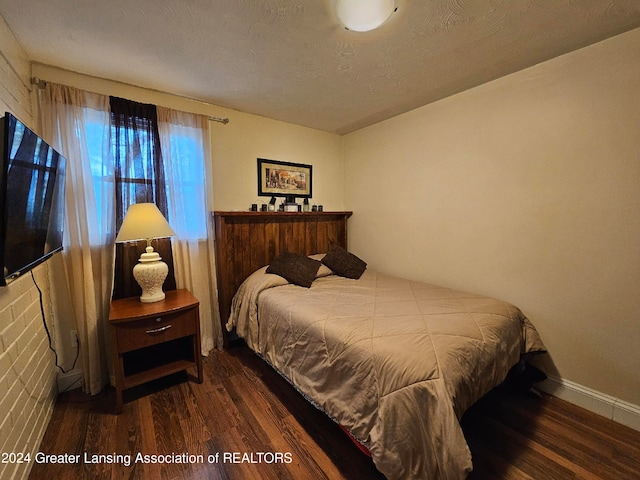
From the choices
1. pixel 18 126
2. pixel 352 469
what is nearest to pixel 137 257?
pixel 18 126

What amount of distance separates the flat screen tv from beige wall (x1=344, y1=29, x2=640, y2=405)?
2.74 m

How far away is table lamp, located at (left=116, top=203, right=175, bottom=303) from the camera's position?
1.84 m

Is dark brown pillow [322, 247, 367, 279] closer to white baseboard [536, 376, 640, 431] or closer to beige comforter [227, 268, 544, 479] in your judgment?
beige comforter [227, 268, 544, 479]

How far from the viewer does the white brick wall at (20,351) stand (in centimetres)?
119

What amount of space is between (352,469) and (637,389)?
6.01 ft

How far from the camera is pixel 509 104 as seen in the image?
6.63 feet

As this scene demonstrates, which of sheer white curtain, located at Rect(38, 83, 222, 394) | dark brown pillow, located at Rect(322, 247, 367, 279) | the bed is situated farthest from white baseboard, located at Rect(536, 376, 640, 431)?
sheer white curtain, located at Rect(38, 83, 222, 394)

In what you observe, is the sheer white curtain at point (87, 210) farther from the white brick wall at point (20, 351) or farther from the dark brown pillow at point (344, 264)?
the dark brown pillow at point (344, 264)

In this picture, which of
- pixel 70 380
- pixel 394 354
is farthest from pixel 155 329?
pixel 394 354

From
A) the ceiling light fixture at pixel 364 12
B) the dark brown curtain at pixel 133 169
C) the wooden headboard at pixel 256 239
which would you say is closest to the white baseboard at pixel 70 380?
the dark brown curtain at pixel 133 169

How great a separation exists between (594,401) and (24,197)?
3449 millimetres

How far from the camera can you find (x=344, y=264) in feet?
9.29

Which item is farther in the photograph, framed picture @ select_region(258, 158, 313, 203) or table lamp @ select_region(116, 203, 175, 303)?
framed picture @ select_region(258, 158, 313, 203)

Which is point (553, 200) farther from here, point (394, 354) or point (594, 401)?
point (394, 354)
